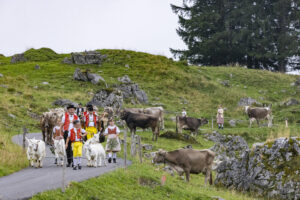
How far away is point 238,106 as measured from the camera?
167 feet

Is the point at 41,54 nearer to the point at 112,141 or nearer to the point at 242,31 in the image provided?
the point at 242,31

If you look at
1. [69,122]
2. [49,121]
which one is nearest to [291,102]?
[49,121]

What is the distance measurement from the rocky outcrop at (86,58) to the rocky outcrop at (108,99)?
62.8 ft

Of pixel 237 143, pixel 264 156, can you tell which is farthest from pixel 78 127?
pixel 237 143

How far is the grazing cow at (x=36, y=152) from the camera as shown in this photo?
61.4ft

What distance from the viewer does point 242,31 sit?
68688 mm

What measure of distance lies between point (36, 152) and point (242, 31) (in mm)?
54746

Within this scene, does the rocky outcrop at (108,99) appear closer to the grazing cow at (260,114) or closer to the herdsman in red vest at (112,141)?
the grazing cow at (260,114)

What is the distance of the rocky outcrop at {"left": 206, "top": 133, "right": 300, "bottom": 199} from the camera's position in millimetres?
19594

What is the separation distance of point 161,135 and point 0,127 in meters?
11.9

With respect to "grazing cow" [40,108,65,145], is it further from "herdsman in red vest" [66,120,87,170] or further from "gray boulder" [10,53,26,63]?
"gray boulder" [10,53,26,63]

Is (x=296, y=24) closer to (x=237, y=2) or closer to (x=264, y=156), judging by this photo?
(x=237, y=2)

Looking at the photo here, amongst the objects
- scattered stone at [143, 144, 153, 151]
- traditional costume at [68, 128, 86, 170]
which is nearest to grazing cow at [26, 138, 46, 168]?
traditional costume at [68, 128, 86, 170]

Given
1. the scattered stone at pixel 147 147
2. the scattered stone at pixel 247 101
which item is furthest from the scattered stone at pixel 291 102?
the scattered stone at pixel 147 147
